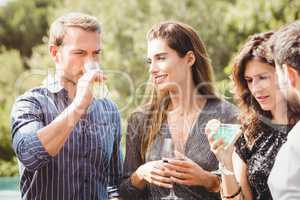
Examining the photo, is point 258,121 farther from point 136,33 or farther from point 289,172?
point 136,33

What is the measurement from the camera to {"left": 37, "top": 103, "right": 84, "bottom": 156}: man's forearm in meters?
2.24

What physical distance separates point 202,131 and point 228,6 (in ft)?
27.8

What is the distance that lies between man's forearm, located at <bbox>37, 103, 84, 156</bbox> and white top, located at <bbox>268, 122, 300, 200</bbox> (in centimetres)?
92

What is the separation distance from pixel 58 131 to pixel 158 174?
41 cm

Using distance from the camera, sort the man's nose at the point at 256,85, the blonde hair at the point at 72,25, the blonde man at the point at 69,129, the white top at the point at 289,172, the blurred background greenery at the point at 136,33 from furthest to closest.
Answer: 1. the blurred background greenery at the point at 136,33
2. the blonde hair at the point at 72,25
3. the man's nose at the point at 256,85
4. the blonde man at the point at 69,129
5. the white top at the point at 289,172

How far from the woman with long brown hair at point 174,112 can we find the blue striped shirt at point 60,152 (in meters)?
0.11

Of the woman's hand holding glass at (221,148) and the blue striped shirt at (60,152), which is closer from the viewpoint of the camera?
the woman's hand holding glass at (221,148)

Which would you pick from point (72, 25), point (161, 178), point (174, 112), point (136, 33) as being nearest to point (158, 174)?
point (161, 178)

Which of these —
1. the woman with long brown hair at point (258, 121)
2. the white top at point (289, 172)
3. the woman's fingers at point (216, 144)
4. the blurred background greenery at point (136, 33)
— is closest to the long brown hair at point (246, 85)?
the woman with long brown hair at point (258, 121)

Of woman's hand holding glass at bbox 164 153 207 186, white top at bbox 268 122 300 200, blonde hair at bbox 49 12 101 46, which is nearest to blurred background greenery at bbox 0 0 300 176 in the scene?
blonde hair at bbox 49 12 101 46

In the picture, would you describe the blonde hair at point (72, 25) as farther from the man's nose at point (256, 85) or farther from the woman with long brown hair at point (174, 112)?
the man's nose at point (256, 85)

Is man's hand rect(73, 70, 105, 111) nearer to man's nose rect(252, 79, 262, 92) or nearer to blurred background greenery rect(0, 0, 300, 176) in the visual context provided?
man's nose rect(252, 79, 262, 92)

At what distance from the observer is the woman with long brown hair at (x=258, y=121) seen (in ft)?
7.54

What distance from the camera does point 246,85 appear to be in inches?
97.6
